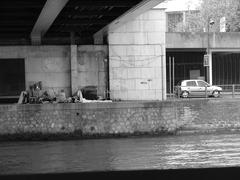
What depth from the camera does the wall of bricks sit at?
24.9 m

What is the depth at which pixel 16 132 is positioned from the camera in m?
24.9

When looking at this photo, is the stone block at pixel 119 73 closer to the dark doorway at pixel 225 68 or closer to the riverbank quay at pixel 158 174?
the dark doorway at pixel 225 68

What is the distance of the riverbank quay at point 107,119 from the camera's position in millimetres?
24891

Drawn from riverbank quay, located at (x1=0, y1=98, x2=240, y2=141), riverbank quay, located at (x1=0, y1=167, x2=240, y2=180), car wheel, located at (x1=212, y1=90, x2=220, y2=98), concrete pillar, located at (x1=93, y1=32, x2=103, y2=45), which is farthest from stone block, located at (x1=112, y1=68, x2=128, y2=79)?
riverbank quay, located at (x1=0, y1=167, x2=240, y2=180)

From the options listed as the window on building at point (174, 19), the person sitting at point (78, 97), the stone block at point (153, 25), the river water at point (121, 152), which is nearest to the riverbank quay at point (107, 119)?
the river water at point (121, 152)

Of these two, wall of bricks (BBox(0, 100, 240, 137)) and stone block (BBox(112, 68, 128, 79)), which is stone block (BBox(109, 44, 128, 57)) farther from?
wall of bricks (BBox(0, 100, 240, 137))

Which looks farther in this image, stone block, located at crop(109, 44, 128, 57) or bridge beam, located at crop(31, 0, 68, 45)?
stone block, located at crop(109, 44, 128, 57)

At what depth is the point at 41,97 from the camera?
27000 mm

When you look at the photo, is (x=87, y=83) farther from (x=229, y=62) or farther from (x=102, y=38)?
(x=229, y=62)

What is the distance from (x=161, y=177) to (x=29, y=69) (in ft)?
80.1

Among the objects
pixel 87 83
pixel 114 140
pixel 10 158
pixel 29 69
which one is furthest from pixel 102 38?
pixel 10 158

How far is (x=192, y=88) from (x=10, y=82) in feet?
46.4

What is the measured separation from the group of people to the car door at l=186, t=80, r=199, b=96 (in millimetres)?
10927

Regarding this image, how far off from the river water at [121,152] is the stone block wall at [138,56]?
4.53m
